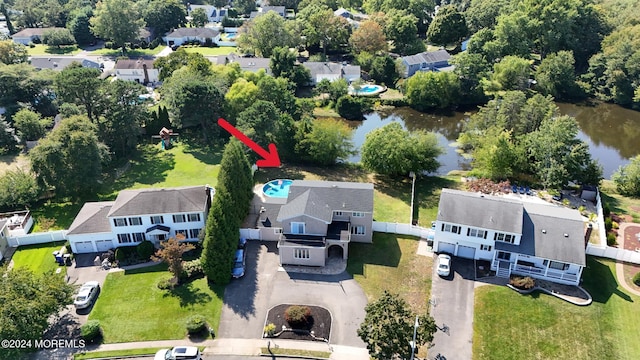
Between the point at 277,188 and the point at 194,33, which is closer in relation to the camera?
the point at 277,188

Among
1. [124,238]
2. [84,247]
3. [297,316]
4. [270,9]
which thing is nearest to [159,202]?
[124,238]

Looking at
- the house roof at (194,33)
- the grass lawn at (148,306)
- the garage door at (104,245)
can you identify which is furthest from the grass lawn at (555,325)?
the house roof at (194,33)

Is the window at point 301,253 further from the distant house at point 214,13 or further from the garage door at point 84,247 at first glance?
the distant house at point 214,13

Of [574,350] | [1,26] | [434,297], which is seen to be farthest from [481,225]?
[1,26]

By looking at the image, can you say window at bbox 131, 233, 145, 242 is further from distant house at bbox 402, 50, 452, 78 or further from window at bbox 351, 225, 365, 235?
distant house at bbox 402, 50, 452, 78

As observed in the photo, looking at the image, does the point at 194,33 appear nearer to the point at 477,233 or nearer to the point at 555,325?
the point at 477,233

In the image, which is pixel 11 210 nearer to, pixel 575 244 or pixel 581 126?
pixel 575 244
